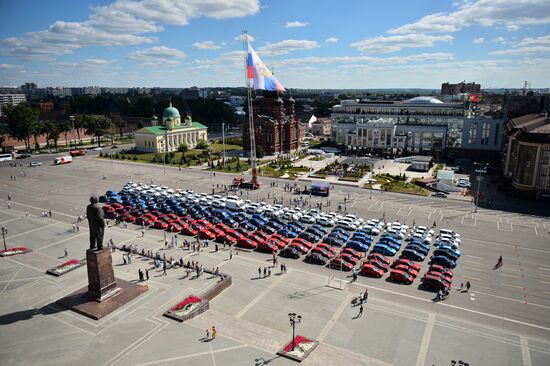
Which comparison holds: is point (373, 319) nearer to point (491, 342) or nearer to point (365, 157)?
point (491, 342)

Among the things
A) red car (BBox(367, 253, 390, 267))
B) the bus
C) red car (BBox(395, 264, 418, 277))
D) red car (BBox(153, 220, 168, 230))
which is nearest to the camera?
red car (BBox(395, 264, 418, 277))

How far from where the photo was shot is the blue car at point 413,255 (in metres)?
49.6

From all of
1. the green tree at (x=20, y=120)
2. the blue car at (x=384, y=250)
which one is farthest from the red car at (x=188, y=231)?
the green tree at (x=20, y=120)

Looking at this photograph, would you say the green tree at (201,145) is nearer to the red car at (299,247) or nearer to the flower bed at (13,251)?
the flower bed at (13,251)

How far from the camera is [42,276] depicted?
144 feet

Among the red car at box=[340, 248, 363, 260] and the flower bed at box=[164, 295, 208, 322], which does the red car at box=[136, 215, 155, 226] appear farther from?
the red car at box=[340, 248, 363, 260]

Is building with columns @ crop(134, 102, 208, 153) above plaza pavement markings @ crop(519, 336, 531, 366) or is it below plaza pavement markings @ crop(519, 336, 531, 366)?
above

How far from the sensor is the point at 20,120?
129125 mm

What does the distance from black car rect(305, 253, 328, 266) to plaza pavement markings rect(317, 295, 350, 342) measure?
850cm

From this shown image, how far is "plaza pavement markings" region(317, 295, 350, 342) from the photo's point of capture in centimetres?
3331

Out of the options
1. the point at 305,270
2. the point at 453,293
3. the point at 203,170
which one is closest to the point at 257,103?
the point at 203,170

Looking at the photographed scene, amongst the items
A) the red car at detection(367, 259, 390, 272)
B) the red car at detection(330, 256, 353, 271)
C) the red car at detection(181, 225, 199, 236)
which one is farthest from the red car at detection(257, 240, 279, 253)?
the red car at detection(367, 259, 390, 272)

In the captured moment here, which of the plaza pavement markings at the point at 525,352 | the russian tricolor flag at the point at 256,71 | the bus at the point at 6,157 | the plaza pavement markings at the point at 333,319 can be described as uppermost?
the russian tricolor flag at the point at 256,71

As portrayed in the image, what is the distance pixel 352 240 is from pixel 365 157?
A: 250ft
